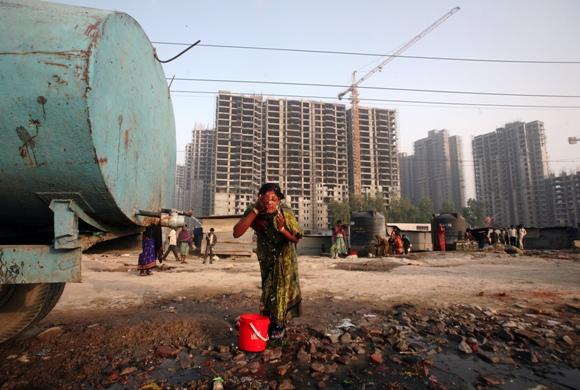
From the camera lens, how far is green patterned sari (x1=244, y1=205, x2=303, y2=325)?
3070 millimetres

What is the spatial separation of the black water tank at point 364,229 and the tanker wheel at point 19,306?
17.1 metres

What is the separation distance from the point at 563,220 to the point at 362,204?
4789cm

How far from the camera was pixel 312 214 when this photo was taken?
88.8 meters

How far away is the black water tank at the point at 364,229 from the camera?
18969 millimetres

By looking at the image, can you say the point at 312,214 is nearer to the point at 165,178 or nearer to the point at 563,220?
the point at 563,220

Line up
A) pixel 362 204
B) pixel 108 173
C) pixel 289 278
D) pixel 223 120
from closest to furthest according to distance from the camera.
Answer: pixel 108 173, pixel 289 278, pixel 362 204, pixel 223 120

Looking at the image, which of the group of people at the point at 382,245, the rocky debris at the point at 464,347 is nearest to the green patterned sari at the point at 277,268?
the rocky debris at the point at 464,347

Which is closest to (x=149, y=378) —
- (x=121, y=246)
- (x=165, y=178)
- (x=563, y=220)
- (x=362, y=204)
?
(x=121, y=246)

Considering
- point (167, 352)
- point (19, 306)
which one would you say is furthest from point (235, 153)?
point (167, 352)

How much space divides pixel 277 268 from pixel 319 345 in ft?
2.67

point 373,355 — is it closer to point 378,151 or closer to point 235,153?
point 235,153

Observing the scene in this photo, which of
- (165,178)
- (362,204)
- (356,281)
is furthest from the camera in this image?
(362,204)

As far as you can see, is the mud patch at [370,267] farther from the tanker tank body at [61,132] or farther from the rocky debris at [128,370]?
the tanker tank body at [61,132]

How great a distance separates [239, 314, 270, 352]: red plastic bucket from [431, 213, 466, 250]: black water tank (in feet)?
62.7
